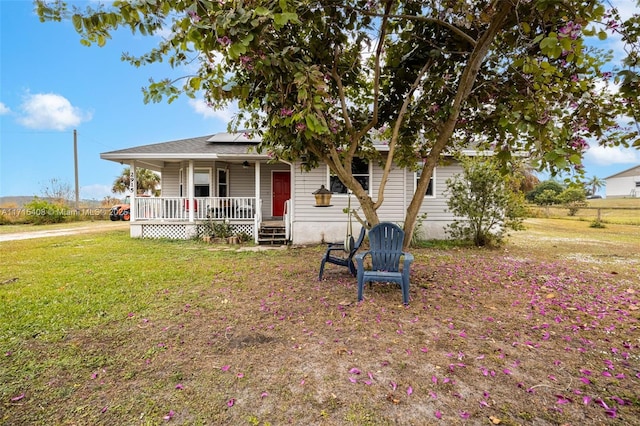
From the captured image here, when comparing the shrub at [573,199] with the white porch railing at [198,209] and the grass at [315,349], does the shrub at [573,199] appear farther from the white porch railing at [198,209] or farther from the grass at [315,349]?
the white porch railing at [198,209]

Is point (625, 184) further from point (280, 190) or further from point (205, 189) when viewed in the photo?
point (205, 189)

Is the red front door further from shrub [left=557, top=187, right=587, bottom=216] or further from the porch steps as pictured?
shrub [left=557, top=187, right=587, bottom=216]

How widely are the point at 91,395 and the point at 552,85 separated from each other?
18.8 ft

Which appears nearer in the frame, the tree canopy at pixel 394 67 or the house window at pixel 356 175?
the tree canopy at pixel 394 67

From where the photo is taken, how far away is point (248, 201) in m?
11.4

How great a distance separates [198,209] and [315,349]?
918 centimetres

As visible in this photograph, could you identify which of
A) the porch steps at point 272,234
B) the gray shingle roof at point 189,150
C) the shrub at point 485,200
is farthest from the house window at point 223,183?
the shrub at point 485,200

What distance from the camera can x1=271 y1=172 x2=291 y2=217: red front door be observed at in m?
12.3

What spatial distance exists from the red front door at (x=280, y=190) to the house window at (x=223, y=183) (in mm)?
1862

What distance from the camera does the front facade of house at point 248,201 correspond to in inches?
390

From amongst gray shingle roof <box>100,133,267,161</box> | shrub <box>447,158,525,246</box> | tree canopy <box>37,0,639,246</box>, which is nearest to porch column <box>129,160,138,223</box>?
gray shingle roof <box>100,133,267,161</box>

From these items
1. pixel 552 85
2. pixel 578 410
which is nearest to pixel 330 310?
pixel 578 410

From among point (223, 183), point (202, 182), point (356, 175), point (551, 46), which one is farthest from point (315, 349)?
point (202, 182)

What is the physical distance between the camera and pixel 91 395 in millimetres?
2248
